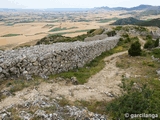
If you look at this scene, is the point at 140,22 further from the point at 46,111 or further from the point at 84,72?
the point at 46,111

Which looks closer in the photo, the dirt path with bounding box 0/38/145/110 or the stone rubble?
the stone rubble

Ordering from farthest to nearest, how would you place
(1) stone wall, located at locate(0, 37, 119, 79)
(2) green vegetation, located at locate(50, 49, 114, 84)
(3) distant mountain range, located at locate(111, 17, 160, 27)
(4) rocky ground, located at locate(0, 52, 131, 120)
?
1. (3) distant mountain range, located at locate(111, 17, 160, 27)
2. (2) green vegetation, located at locate(50, 49, 114, 84)
3. (1) stone wall, located at locate(0, 37, 119, 79)
4. (4) rocky ground, located at locate(0, 52, 131, 120)

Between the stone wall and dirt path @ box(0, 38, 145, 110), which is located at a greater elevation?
the stone wall

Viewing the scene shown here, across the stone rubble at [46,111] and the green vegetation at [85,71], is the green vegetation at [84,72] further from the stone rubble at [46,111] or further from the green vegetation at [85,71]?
the stone rubble at [46,111]

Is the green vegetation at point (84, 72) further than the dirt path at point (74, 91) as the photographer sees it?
Yes

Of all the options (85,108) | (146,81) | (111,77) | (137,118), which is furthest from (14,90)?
(146,81)

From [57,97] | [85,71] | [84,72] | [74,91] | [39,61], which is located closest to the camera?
[57,97]

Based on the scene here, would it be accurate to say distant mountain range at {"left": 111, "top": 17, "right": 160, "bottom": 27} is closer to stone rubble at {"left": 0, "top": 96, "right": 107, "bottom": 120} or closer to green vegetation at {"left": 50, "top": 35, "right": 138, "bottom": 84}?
green vegetation at {"left": 50, "top": 35, "right": 138, "bottom": 84}

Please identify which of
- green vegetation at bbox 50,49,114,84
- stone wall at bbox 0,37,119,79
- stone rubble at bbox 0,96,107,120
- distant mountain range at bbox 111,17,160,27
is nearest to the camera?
stone rubble at bbox 0,96,107,120

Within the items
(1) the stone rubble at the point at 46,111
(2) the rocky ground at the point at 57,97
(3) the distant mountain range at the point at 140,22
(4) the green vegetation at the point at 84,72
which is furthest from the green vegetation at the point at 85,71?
(3) the distant mountain range at the point at 140,22

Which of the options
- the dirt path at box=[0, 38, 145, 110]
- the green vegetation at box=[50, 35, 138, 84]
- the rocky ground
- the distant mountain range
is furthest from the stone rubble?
the distant mountain range

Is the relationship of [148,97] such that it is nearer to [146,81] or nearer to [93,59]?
[146,81]

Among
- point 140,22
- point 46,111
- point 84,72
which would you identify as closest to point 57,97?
point 46,111

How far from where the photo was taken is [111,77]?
1492 cm
